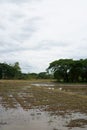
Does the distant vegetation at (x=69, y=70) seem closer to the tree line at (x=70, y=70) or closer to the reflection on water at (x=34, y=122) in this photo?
the tree line at (x=70, y=70)

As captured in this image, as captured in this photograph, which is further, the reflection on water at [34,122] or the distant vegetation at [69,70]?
the distant vegetation at [69,70]

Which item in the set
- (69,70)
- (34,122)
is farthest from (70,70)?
(34,122)

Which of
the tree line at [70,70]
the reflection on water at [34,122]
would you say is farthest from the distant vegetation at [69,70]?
the reflection on water at [34,122]

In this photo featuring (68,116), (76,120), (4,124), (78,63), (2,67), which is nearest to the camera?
(4,124)

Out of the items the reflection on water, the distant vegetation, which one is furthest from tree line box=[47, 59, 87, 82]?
the reflection on water

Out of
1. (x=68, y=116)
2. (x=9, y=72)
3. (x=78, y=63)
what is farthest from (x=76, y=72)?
(x=68, y=116)

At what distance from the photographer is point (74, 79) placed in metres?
77.8

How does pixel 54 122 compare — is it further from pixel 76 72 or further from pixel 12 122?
pixel 76 72

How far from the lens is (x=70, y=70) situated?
75.7 m

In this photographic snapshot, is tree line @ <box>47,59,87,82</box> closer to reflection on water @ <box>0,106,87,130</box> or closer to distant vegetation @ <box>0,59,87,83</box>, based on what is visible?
distant vegetation @ <box>0,59,87,83</box>

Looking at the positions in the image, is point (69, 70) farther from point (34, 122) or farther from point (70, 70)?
point (34, 122)

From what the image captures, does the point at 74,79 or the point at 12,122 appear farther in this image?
the point at 74,79

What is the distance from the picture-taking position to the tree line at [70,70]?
242 ft

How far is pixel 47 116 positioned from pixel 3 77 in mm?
90303
